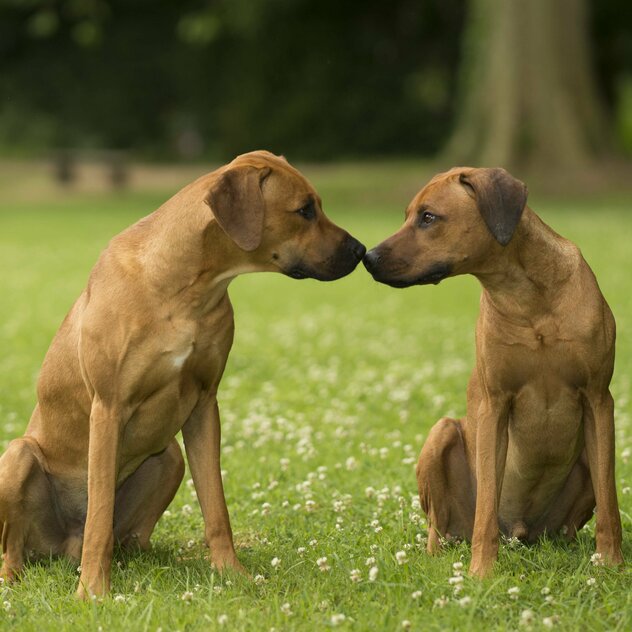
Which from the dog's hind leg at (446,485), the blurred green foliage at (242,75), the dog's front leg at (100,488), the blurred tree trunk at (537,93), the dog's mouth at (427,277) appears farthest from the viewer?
the blurred green foliage at (242,75)

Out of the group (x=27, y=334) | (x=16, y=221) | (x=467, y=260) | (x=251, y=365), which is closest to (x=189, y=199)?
(x=467, y=260)

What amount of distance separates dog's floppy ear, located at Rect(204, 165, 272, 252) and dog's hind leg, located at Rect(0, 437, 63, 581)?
1.44m

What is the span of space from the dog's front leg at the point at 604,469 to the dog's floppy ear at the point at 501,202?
0.82m

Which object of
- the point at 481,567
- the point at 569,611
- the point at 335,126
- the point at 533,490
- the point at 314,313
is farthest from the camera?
the point at 335,126

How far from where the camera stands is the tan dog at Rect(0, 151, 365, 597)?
4750mm

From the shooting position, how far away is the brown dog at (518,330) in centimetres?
473

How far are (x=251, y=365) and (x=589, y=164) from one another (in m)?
16.8

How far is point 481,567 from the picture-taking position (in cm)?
475

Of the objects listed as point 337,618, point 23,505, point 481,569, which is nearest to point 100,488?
point 23,505

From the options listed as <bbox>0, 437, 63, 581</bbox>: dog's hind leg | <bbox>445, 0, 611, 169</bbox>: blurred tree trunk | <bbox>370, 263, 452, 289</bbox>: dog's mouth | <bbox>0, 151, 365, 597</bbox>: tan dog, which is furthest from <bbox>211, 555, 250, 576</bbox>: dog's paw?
<bbox>445, 0, 611, 169</bbox>: blurred tree trunk

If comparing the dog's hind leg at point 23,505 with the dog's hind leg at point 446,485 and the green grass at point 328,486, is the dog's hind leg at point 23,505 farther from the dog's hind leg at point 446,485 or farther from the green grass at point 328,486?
the dog's hind leg at point 446,485

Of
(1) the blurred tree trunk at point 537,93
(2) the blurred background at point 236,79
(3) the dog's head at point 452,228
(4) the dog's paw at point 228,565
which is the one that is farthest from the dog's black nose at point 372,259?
(2) the blurred background at point 236,79

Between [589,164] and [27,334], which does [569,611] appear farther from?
[589,164]

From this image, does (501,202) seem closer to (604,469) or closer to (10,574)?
(604,469)
